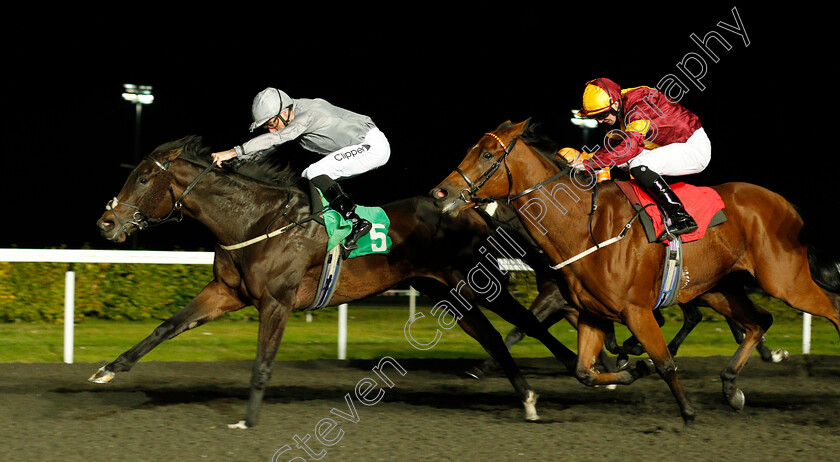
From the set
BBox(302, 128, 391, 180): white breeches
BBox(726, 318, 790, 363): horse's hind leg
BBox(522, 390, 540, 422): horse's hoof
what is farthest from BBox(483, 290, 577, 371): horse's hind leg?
BBox(726, 318, 790, 363): horse's hind leg

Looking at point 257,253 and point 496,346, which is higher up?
point 257,253

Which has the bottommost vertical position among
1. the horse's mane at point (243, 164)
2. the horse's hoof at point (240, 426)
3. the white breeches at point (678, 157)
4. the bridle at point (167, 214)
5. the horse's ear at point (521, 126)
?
the horse's hoof at point (240, 426)

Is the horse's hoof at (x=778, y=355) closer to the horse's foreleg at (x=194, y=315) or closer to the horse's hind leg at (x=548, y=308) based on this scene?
the horse's hind leg at (x=548, y=308)

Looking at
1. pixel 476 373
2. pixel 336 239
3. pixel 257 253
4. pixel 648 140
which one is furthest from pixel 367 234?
pixel 648 140

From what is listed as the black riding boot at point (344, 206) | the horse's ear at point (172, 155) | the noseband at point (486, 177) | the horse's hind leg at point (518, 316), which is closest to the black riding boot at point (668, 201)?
the noseband at point (486, 177)

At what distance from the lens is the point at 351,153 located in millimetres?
5043

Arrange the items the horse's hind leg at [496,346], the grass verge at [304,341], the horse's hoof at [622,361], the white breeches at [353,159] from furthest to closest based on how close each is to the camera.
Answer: the grass verge at [304,341] → the horse's hoof at [622,361] → the white breeches at [353,159] → the horse's hind leg at [496,346]

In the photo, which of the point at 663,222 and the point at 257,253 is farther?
the point at 257,253

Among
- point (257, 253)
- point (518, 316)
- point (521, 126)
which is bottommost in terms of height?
point (518, 316)

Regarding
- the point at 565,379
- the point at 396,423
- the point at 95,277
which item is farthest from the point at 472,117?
the point at 396,423

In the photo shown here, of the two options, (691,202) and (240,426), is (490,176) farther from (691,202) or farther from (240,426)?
(240,426)

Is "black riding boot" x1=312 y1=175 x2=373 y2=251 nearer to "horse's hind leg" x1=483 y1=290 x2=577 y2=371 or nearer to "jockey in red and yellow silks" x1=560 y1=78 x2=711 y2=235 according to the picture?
"horse's hind leg" x1=483 y1=290 x2=577 y2=371

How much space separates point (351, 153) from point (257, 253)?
915 millimetres

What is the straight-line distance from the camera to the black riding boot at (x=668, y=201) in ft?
14.5
